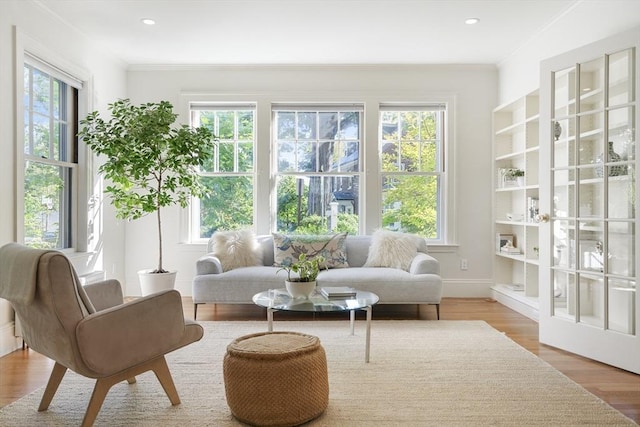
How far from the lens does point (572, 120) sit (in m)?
3.24

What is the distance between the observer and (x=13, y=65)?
3309 mm

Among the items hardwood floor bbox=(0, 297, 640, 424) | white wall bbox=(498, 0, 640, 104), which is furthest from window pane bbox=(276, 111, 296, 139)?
white wall bbox=(498, 0, 640, 104)

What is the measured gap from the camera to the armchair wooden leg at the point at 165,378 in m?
2.26

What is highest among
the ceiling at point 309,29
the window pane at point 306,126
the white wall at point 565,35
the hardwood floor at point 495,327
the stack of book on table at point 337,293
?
the ceiling at point 309,29

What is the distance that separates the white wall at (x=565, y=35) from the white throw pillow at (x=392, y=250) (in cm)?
189

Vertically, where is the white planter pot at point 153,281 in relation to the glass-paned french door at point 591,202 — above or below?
below

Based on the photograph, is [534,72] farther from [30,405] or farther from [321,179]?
[30,405]

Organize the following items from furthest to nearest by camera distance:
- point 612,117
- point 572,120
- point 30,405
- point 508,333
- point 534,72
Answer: point 534,72 → point 508,333 → point 572,120 → point 612,117 → point 30,405

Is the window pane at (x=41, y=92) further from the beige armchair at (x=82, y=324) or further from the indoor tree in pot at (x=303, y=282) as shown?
the indoor tree in pot at (x=303, y=282)

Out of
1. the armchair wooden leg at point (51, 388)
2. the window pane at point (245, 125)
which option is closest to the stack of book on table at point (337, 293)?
the armchair wooden leg at point (51, 388)

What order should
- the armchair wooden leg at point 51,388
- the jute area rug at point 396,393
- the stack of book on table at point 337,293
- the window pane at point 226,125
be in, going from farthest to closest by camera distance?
the window pane at point 226,125, the stack of book on table at point 337,293, the armchair wooden leg at point 51,388, the jute area rug at point 396,393

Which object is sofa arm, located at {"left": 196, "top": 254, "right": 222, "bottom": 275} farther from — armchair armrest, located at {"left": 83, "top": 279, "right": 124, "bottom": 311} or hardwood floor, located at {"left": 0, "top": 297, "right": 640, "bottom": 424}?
armchair armrest, located at {"left": 83, "top": 279, "right": 124, "bottom": 311}

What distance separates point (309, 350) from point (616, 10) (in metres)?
3.15

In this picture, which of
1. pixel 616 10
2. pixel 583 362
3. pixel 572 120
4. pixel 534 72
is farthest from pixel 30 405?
pixel 534 72
